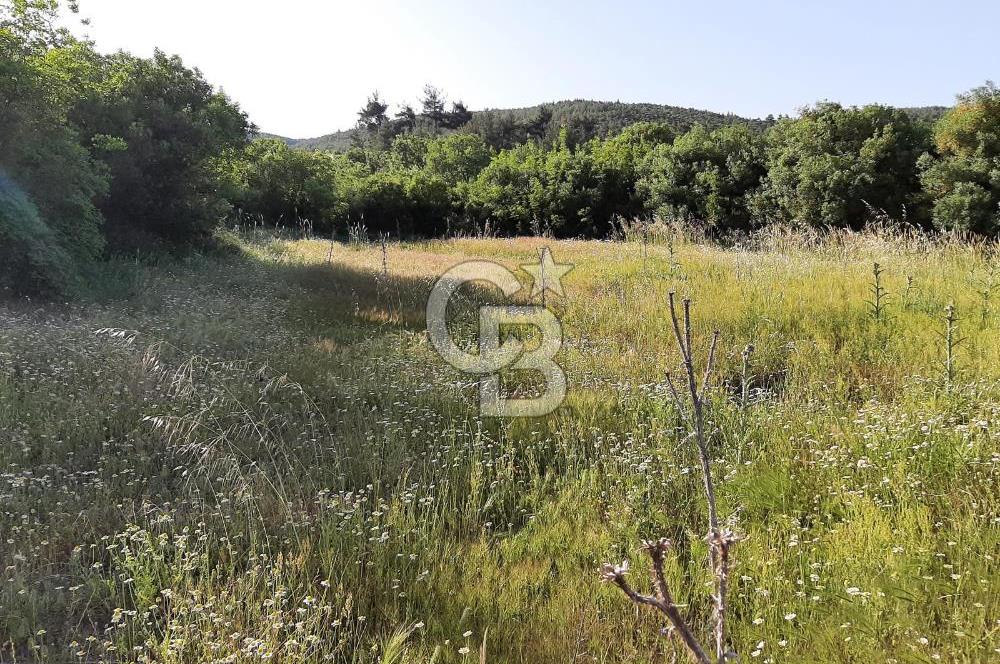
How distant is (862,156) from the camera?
19000 mm

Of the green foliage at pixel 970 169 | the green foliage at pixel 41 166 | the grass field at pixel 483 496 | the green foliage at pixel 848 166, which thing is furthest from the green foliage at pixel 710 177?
the green foliage at pixel 41 166

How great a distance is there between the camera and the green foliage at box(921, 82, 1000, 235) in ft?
54.6

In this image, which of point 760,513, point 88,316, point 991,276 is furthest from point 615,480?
point 88,316

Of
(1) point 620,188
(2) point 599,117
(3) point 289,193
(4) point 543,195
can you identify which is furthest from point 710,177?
(2) point 599,117

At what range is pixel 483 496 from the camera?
3.18m

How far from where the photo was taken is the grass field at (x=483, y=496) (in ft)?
6.92

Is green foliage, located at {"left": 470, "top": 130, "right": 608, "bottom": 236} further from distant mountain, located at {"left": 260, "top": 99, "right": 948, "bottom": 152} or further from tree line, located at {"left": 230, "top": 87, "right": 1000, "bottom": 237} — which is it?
distant mountain, located at {"left": 260, "top": 99, "right": 948, "bottom": 152}

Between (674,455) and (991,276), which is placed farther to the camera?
(991,276)

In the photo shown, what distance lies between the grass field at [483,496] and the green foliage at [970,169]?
45.7ft

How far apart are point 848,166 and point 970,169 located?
10.4 ft

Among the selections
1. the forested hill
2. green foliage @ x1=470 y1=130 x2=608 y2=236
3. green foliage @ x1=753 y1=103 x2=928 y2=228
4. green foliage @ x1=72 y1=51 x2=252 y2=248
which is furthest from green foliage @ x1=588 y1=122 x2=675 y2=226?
the forested hill

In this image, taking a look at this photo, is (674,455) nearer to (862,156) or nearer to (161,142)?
(161,142)

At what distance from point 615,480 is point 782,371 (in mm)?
2366

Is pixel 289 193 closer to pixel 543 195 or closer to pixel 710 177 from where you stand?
pixel 543 195
